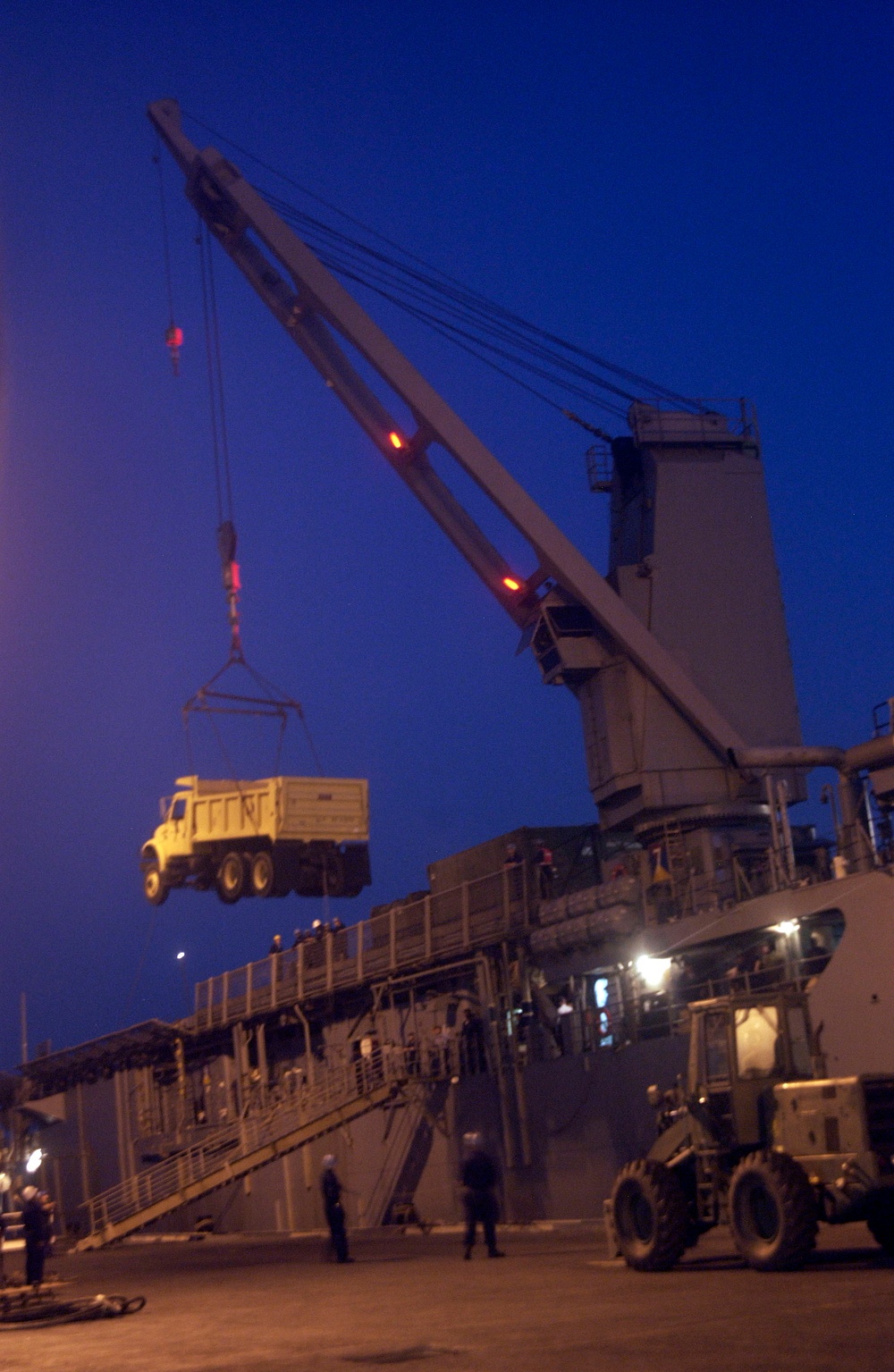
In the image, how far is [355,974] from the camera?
37469 millimetres

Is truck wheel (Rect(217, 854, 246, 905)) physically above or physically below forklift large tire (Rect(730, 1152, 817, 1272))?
above

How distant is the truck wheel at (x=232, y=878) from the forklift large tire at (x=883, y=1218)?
59.5 feet

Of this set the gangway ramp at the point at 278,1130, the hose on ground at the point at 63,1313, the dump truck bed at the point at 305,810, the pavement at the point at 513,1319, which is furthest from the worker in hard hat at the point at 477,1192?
the gangway ramp at the point at 278,1130

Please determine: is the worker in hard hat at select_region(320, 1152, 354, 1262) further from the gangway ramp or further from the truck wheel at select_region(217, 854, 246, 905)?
the gangway ramp

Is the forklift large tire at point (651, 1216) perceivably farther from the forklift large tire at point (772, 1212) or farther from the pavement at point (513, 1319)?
the forklift large tire at point (772, 1212)

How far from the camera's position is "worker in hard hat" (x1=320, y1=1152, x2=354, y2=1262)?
21.5 metres

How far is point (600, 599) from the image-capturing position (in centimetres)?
3055

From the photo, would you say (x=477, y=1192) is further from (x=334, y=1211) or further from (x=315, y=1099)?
(x=315, y=1099)

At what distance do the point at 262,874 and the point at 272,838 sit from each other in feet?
4.69

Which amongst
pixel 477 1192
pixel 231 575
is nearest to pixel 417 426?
pixel 231 575

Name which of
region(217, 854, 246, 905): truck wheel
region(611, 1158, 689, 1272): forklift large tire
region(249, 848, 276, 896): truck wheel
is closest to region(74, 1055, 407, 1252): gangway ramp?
region(217, 854, 246, 905): truck wheel

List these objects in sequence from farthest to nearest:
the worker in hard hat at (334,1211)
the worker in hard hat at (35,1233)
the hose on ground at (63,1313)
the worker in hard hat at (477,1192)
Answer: the worker in hard hat at (334,1211) → the worker in hard hat at (477,1192) → the worker in hard hat at (35,1233) → the hose on ground at (63,1313)

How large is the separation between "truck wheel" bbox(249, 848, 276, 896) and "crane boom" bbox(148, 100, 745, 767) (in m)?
7.31

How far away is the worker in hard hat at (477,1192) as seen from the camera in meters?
19.7
